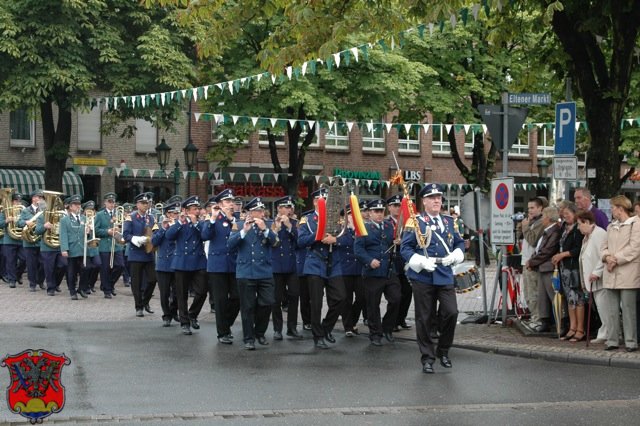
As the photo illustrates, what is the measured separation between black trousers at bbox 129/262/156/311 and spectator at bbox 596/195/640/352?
7536 millimetres

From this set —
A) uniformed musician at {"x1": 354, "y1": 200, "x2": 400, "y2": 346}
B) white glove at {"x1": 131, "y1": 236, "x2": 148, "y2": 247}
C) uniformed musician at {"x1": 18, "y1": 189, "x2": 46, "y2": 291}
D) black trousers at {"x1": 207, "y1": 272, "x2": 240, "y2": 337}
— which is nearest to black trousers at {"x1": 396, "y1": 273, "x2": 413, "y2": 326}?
uniformed musician at {"x1": 354, "y1": 200, "x2": 400, "y2": 346}

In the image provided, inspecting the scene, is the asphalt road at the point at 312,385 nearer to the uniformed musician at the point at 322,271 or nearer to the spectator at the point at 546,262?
the uniformed musician at the point at 322,271

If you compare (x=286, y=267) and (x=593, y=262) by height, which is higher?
(x=593, y=262)

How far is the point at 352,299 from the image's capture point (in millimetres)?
15734

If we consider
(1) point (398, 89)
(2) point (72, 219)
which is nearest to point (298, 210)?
(1) point (398, 89)

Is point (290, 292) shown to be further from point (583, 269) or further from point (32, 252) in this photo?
point (32, 252)

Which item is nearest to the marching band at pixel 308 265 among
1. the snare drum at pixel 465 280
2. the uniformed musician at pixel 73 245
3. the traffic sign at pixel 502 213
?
the snare drum at pixel 465 280

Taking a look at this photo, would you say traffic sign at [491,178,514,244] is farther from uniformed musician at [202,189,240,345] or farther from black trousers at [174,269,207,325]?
black trousers at [174,269,207,325]

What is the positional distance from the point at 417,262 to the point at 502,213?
13.6 feet

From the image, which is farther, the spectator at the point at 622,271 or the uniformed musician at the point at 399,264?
the uniformed musician at the point at 399,264

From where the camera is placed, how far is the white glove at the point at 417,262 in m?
A: 12.2

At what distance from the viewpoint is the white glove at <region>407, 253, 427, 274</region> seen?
40.0 feet

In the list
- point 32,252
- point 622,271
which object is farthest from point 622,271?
point 32,252

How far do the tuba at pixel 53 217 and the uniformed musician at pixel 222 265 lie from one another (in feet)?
26.5
